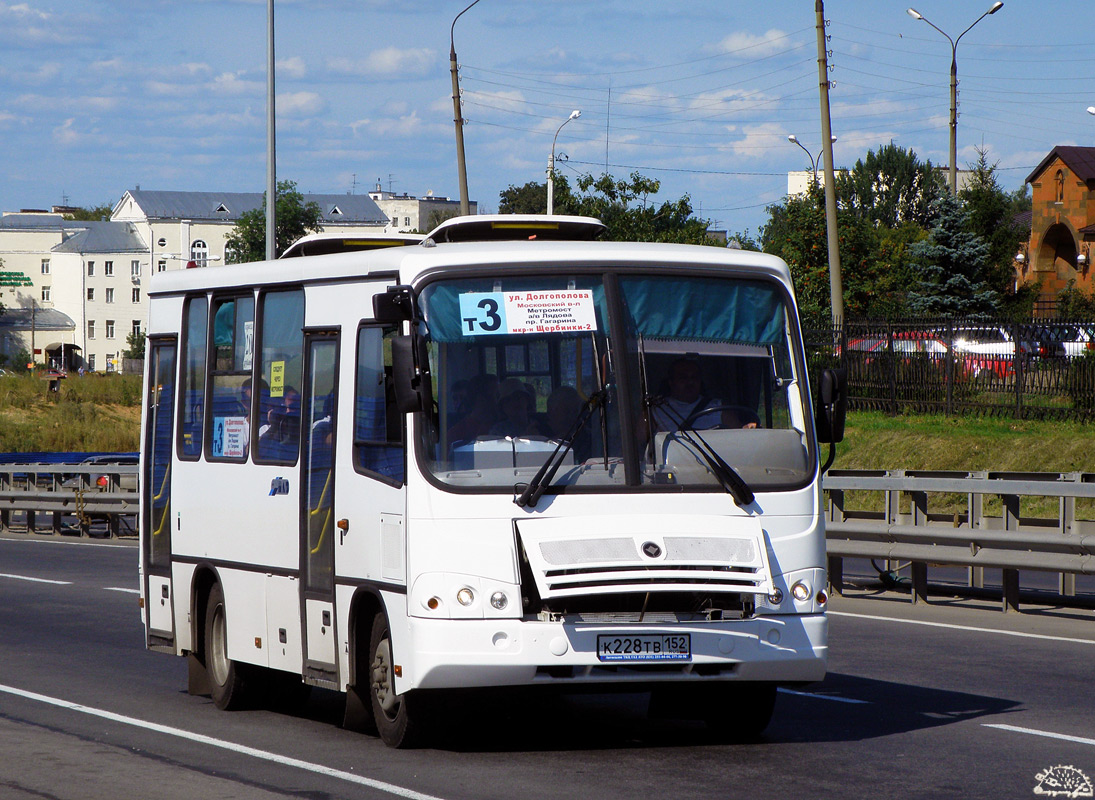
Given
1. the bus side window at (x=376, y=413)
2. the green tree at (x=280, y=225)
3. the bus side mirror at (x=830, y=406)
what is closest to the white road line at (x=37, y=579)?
the bus side window at (x=376, y=413)

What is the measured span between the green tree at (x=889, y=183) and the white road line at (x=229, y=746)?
110338 mm

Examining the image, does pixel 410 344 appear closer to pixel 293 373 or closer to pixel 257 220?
pixel 293 373

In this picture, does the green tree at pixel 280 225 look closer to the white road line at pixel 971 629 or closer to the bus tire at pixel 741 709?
the white road line at pixel 971 629

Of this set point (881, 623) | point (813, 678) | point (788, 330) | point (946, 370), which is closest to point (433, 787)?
point (813, 678)

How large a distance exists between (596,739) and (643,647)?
1.27 meters

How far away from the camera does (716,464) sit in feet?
28.0

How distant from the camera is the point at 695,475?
335 inches

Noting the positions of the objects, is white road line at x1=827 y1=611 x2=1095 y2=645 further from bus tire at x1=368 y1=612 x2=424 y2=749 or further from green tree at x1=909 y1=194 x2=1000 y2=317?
green tree at x1=909 y1=194 x2=1000 y2=317

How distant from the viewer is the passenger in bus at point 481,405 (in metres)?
8.40

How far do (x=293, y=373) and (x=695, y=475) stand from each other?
2.66 metres

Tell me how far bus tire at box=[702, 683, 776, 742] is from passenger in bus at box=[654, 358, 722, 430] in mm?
1420

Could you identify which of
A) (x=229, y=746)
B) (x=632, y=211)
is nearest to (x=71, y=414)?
(x=632, y=211)

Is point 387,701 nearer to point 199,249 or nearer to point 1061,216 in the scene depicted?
point 1061,216

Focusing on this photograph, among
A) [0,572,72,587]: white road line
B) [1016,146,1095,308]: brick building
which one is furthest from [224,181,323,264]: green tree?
[0,572,72,587]: white road line
